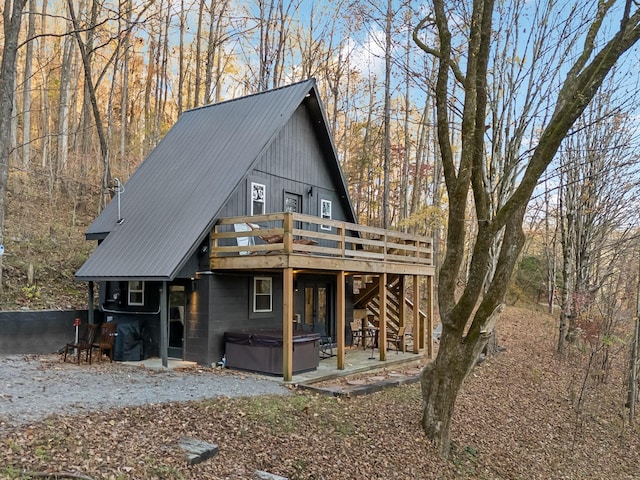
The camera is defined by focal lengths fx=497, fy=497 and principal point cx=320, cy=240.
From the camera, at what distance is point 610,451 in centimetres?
1034

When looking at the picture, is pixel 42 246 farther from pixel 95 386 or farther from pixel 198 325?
pixel 95 386

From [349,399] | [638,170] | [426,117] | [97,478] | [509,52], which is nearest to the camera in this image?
[97,478]

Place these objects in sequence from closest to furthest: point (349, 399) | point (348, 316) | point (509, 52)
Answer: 1. point (349, 399)
2. point (509, 52)
3. point (348, 316)

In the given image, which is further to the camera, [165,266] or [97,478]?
[165,266]

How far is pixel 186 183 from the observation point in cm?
1248

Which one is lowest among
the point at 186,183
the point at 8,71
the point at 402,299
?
the point at 402,299

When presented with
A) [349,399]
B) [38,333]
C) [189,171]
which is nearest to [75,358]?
[38,333]

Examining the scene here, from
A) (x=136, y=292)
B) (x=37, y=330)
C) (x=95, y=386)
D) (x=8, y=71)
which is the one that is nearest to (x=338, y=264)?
(x=136, y=292)

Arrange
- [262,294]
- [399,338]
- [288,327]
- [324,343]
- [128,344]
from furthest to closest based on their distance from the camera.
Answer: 1. [399,338]
2. [324,343]
3. [262,294]
4. [128,344]
5. [288,327]

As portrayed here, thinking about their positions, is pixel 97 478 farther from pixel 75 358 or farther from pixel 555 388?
pixel 555 388

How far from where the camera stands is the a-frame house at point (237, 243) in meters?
10.5

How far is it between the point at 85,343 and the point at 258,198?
5119 mm

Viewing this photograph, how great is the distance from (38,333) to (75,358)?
4.07ft

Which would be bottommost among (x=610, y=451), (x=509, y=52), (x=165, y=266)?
(x=610, y=451)
